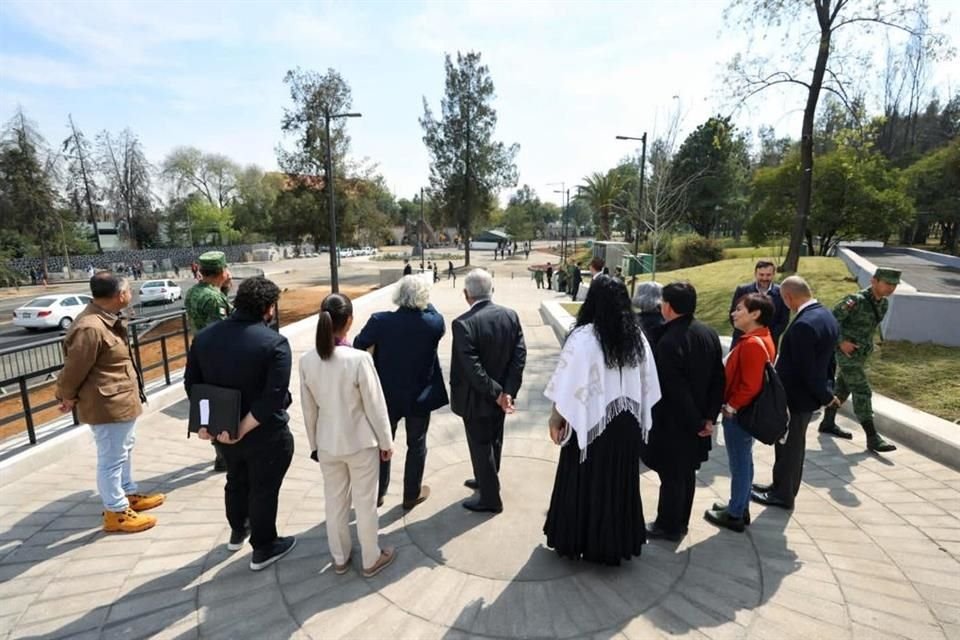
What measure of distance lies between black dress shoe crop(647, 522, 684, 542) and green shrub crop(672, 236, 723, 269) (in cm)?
2846

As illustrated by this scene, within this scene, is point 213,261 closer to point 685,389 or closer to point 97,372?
point 97,372

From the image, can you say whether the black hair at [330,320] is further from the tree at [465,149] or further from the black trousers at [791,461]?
the tree at [465,149]

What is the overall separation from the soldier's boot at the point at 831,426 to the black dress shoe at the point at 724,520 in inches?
98.2

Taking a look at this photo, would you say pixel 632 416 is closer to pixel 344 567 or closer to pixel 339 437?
pixel 339 437

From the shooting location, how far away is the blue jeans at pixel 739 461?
3.21 meters

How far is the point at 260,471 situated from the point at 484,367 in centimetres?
153

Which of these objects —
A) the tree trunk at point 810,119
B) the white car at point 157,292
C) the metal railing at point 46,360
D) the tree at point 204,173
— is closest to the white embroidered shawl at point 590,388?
the metal railing at point 46,360

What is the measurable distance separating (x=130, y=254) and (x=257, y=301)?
175ft

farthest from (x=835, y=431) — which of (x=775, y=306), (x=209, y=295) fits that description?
(x=209, y=295)

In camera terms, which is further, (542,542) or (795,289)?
(795,289)

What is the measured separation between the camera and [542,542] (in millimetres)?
3176

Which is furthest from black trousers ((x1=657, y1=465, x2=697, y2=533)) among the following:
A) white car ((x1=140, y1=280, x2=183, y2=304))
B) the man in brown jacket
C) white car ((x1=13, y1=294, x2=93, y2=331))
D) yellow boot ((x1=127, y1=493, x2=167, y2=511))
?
white car ((x1=140, y1=280, x2=183, y2=304))

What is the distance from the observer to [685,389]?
2883 millimetres

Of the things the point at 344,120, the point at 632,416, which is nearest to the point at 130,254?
the point at 344,120
